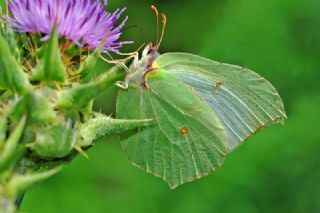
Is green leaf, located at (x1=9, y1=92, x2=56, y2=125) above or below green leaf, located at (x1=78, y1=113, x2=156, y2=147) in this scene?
above

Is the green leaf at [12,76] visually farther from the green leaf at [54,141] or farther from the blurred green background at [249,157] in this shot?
the blurred green background at [249,157]

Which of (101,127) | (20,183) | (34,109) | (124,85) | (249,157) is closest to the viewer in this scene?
(20,183)

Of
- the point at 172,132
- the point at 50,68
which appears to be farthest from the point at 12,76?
the point at 172,132

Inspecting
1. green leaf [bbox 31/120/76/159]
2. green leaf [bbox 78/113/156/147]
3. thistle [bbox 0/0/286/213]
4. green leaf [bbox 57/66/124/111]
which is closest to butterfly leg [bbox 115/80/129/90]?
thistle [bbox 0/0/286/213]

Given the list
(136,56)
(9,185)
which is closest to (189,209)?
(136,56)

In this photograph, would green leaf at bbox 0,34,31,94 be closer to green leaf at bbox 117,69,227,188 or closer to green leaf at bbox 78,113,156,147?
green leaf at bbox 78,113,156,147

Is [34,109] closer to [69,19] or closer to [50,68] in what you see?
[50,68]

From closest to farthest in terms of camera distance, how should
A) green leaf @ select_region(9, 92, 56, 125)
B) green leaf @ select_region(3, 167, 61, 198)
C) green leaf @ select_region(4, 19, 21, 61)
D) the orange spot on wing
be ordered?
1. green leaf @ select_region(3, 167, 61, 198)
2. green leaf @ select_region(9, 92, 56, 125)
3. green leaf @ select_region(4, 19, 21, 61)
4. the orange spot on wing
